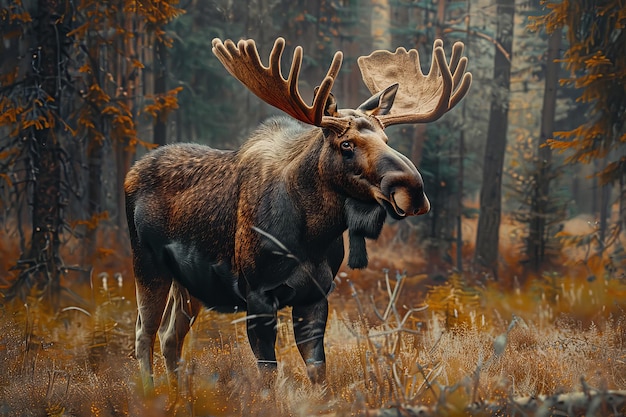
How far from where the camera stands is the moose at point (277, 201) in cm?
466

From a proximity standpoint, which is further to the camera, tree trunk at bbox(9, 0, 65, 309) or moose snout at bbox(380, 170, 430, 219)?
tree trunk at bbox(9, 0, 65, 309)

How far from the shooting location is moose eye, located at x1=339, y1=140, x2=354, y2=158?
465 centimetres

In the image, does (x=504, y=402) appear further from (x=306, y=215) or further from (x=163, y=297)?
(x=163, y=297)

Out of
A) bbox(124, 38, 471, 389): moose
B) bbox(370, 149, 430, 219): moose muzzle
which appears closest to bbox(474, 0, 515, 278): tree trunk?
bbox(124, 38, 471, 389): moose

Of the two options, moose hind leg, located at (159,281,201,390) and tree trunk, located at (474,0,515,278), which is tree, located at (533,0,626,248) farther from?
moose hind leg, located at (159,281,201,390)

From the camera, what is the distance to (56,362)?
22.8 ft

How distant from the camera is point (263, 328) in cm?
493

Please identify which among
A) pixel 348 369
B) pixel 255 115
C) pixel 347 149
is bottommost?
pixel 348 369

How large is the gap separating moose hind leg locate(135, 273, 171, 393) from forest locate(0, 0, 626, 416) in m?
0.14

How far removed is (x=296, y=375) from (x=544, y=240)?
7425 mm

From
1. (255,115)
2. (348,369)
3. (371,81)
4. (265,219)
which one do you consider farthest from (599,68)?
(255,115)

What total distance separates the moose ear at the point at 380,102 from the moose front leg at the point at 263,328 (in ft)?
4.64

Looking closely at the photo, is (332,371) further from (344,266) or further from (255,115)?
(255,115)

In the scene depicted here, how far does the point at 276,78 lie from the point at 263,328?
63.8 inches
